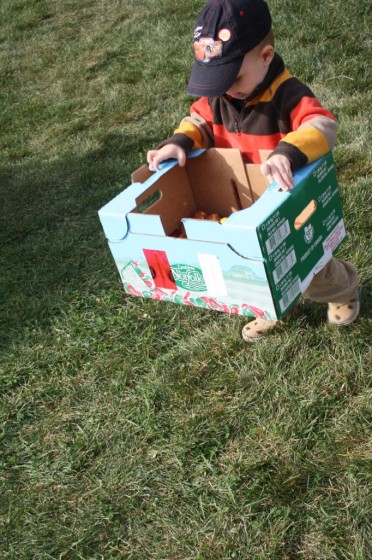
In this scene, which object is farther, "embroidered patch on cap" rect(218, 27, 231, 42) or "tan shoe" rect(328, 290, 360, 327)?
"tan shoe" rect(328, 290, 360, 327)

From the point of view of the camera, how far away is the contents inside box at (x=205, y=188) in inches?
105

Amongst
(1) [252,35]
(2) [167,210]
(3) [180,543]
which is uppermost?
(1) [252,35]

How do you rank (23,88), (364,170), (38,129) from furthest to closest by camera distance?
(23,88) → (38,129) → (364,170)

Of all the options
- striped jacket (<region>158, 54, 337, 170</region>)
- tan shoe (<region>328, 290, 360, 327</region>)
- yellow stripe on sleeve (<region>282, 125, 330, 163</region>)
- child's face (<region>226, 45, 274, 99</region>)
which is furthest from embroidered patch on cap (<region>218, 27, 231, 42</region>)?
tan shoe (<region>328, 290, 360, 327</region>)

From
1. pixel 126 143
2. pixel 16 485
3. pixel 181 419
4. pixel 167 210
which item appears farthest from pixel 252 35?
pixel 126 143

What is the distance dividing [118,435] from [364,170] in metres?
1.91

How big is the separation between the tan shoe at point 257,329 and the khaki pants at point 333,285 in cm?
22

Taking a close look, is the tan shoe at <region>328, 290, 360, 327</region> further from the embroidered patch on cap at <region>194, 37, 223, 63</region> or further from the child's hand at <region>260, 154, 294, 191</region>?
the embroidered patch on cap at <region>194, 37, 223, 63</region>

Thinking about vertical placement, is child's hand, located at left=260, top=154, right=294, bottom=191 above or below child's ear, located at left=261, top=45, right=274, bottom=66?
below

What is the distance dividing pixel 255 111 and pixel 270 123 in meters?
0.07

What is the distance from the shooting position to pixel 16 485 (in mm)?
2605

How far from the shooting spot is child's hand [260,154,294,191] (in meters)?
2.15

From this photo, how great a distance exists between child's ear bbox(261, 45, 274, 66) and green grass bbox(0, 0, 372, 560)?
100 centimetres

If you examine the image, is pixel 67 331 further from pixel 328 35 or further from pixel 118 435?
pixel 328 35
